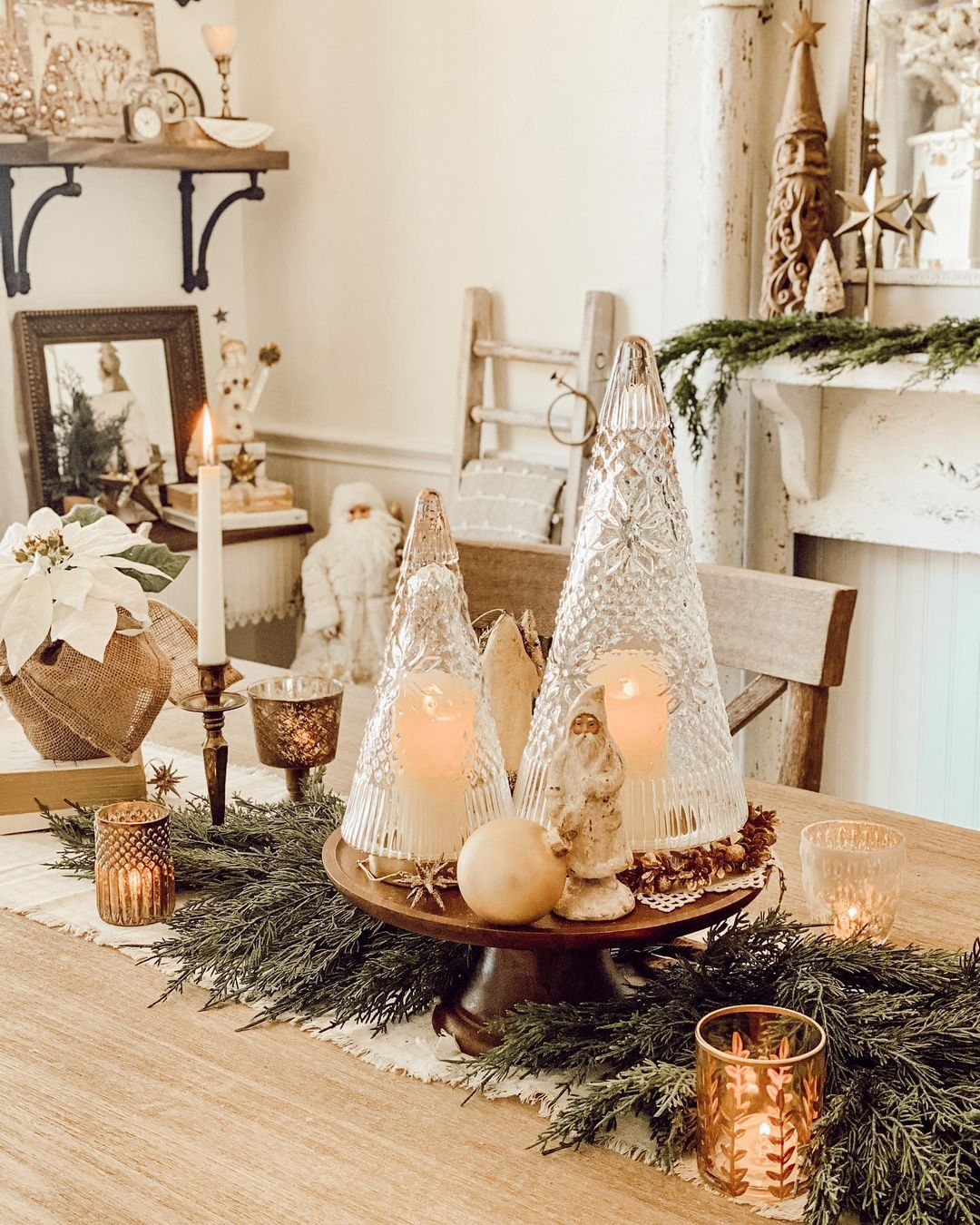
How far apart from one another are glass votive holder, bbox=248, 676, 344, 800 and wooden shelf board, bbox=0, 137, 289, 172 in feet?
6.73

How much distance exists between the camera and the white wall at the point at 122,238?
318cm

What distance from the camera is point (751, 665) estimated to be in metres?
1.59

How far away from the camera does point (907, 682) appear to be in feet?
8.50

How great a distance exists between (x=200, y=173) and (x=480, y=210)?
2.58 feet

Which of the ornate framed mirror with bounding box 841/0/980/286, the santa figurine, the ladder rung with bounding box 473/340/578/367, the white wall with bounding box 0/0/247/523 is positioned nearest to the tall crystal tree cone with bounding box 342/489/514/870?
the ornate framed mirror with bounding box 841/0/980/286

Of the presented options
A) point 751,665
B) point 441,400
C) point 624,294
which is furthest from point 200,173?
point 751,665

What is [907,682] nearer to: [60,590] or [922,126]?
[922,126]

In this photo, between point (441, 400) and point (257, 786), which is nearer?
point (257, 786)

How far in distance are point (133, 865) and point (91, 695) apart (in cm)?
25

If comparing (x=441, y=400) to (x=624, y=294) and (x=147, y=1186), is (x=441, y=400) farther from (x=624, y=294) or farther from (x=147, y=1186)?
(x=147, y=1186)

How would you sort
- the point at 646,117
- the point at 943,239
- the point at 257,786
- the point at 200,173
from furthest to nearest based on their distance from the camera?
the point at 200,173 → the point at 646,117 → the point at 943,239 → the point at 257,786

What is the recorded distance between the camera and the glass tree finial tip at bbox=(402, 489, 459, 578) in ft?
2.94

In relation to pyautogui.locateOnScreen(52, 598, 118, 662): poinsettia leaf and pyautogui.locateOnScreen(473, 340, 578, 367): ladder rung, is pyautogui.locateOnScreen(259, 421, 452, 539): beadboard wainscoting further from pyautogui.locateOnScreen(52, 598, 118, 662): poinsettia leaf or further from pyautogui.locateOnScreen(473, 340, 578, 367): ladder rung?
pyautogui.locateOnScreen(52, 598, 118, 662): poinsettia leaf

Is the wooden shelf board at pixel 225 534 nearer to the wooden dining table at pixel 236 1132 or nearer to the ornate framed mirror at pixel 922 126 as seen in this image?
the ornate framed mirror at pixel 922 126
